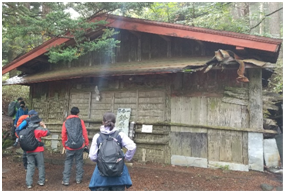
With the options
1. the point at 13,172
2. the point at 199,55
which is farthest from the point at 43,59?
the point at 199,55

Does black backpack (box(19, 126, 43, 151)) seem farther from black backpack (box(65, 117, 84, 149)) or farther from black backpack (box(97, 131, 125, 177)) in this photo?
black backpack (box(97, 131, 125, 177))

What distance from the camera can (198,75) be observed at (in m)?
7.02

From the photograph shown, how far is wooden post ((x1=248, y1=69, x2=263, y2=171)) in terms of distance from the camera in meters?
6.17

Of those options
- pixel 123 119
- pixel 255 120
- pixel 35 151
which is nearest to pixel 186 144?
pixel 255 120

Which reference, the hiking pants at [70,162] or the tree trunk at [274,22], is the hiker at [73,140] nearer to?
the hiking pants at [70,162]

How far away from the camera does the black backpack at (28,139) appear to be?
510cm

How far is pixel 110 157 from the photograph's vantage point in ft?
10.9

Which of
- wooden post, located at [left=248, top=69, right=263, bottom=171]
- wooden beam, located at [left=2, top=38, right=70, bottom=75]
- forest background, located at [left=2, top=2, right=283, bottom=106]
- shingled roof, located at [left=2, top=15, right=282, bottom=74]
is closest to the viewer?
shingled roof, located at [left=2, top=15, right=282, bottom=74]

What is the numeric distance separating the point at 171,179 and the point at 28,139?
3.62 meters

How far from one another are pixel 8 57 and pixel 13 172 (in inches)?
429

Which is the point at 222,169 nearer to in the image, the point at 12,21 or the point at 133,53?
the point at 133,53

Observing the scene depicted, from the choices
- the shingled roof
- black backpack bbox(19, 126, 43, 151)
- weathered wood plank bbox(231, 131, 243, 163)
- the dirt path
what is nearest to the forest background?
the shingled roof

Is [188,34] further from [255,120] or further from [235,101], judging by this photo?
[255,120]

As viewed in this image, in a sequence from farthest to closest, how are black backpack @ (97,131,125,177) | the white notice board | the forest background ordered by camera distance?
the white notice board, the forest background, black backpack @ (97,131,125,177)
